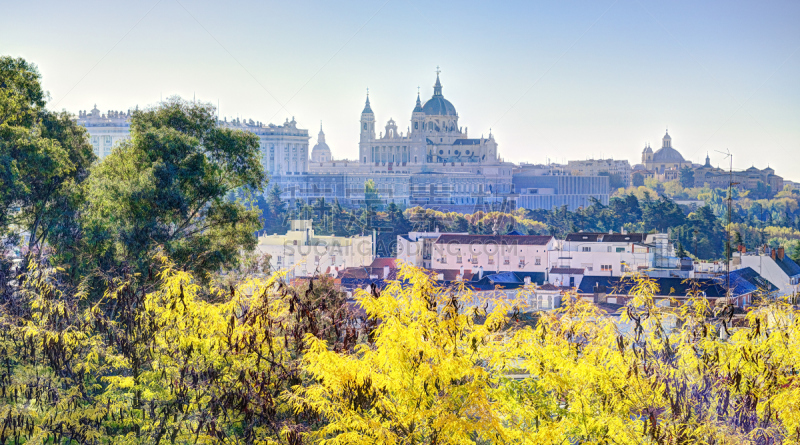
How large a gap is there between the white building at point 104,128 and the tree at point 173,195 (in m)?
86.4

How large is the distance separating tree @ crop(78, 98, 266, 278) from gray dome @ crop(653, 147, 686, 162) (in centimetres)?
13315

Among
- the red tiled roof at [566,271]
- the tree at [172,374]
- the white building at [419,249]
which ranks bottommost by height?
the red tiled roof at [566,271]

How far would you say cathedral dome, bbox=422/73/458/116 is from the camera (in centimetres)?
10888

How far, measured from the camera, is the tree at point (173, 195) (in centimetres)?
1167

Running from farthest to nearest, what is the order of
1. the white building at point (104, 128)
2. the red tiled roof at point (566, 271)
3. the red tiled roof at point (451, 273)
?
the white building at point (104, 128), the red tiled roof at point (451, 273), the red tiled roof at point (566, 271)

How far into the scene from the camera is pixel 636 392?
7.00m

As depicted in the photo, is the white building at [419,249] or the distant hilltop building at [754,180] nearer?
the white building at [419,249]

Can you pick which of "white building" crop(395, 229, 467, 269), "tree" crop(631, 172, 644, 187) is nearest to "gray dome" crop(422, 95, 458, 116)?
"tree" crop(631, 172, 644, 187)

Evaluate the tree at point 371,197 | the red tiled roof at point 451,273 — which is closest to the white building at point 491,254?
the red tiled roof at point 451,273

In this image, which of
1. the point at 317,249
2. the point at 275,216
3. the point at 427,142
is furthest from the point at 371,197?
the point at 317,249

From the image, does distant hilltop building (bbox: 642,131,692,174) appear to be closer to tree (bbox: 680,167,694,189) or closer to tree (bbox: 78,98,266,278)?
tree (bbox: 680,167,694,189)

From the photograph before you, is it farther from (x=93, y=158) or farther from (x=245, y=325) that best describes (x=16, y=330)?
(x=93, y=158)

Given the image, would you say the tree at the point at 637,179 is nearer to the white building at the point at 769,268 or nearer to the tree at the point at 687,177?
the tree at the point at 687,177

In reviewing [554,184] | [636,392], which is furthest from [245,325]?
[554,184]
